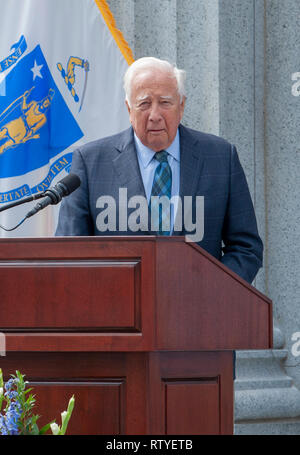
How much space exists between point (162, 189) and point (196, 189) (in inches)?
5.3

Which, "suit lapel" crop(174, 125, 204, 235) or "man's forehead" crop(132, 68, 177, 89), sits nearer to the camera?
"suit lapel" crop(174, 125, 204, 235)

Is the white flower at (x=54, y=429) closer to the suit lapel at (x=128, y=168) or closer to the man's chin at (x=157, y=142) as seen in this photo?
the suit lapel at (x=128, y=168)

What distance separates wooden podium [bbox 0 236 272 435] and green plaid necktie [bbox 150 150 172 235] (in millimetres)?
603

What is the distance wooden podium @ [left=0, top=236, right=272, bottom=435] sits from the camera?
2.48 meters

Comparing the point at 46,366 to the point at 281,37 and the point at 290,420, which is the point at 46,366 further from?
the point at 281,37

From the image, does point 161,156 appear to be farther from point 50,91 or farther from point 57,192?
point 50,91

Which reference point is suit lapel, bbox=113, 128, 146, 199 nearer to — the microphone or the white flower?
the microphone

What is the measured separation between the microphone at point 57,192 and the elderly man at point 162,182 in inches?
15.5

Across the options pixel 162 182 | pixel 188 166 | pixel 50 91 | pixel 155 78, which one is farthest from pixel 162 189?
pixel 50 91

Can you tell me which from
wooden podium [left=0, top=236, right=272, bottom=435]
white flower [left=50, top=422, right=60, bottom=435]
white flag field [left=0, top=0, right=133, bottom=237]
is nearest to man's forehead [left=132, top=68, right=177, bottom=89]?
wooden podium [left=0, top=236, right=272, bottom=435]

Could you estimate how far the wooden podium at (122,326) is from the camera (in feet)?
8.15

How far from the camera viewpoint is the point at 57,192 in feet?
8.82

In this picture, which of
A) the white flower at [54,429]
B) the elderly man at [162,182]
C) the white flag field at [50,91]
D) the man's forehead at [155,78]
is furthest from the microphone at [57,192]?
the white flag field at [50,91]

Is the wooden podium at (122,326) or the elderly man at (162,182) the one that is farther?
the elderly man at (162,182)
